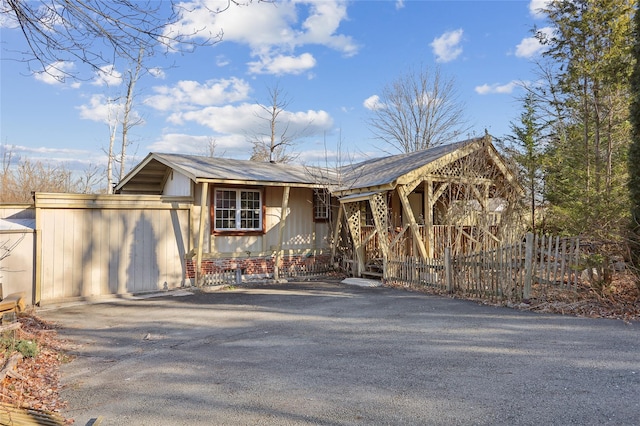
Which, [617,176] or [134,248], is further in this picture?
[617,176]

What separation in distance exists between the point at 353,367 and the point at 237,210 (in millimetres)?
8989

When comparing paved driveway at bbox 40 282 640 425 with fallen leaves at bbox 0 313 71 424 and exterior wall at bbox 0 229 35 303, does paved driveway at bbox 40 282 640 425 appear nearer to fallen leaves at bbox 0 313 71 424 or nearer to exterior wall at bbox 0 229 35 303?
fallen leaves at bbox 0 313 71 424

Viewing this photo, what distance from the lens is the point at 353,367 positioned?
507cm

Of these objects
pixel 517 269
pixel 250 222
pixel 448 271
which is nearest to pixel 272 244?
pixel 250 222

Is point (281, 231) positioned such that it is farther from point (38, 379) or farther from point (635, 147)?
point (635, 147)

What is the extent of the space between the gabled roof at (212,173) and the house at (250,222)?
0.05 m

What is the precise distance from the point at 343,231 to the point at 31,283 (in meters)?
9.39

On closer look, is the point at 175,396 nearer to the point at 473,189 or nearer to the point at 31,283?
the point at 31,283

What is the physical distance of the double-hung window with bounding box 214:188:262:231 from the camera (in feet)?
42.6

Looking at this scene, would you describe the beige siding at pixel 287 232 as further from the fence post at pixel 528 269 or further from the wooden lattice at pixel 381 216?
the fence post at pixel 528 269

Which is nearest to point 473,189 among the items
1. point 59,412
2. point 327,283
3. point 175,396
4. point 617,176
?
point 617,176

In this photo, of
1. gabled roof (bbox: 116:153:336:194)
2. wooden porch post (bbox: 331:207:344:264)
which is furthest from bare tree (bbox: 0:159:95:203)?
wooden porch post (bbox: 331:207:344:264)

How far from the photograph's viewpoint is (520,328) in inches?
266

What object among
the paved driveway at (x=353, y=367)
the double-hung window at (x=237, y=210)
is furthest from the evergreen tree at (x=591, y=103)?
the double-hung window at (x=237, y=210)
